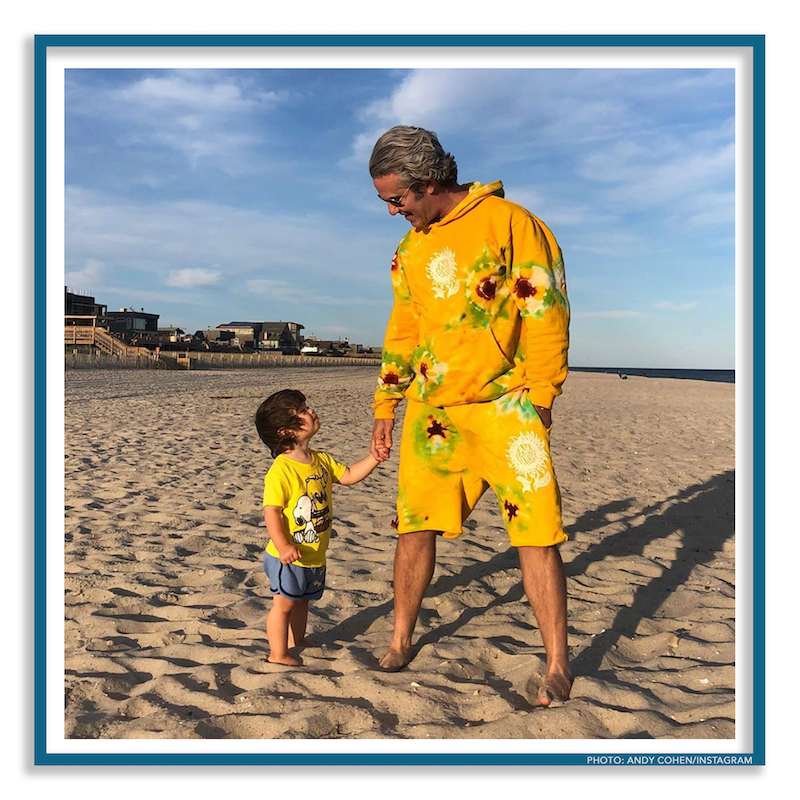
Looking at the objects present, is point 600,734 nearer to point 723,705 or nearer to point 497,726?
point 497,726

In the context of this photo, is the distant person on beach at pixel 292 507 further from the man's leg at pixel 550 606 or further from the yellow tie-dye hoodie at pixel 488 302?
the man's leg at pixel 550 606

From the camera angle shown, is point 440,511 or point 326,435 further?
point 326,435

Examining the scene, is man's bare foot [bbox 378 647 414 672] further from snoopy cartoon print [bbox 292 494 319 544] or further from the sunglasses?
the sunglasses

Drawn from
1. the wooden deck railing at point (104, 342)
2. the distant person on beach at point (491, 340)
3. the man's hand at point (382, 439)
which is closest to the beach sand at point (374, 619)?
the distant person on beach at point (491, 340)

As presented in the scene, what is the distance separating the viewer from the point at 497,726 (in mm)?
2285

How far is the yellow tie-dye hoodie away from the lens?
2314 mm

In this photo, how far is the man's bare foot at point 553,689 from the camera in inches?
95.3

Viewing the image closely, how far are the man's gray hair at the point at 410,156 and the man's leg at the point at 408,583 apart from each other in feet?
4.24

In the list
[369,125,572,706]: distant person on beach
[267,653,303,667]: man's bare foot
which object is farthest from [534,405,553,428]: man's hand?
[267,653,303,667]: man's bare foot

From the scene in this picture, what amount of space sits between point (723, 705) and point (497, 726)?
2.72ft

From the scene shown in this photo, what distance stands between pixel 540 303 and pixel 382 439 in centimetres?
87

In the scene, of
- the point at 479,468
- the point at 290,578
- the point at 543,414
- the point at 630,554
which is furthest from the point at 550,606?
the point at 630,554

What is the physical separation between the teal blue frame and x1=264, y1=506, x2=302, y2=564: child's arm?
27.2 inches
